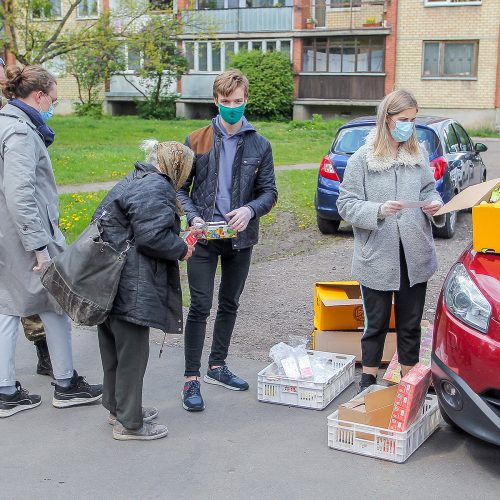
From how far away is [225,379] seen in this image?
518 cm

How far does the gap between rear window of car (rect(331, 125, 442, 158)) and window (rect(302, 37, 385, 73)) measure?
23135mm

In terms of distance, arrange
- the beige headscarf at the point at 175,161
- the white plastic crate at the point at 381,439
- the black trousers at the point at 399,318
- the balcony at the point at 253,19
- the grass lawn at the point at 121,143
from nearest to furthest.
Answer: the white plastic crate at the point at 381,439
the beige headscarf at the point at 175,161
the black trousers at the point at 399,318
the grass lawn at the point at 121,143
the balcony at the point at 253,19

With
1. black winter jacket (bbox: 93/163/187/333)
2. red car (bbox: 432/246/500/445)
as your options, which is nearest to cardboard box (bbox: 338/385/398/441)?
red car (bbox: 432/246/500/445)

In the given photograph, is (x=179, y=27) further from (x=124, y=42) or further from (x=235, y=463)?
(x=235, y=463)

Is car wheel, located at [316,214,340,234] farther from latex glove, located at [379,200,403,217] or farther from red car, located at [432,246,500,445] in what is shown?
red car, located at [432,246,500,445]

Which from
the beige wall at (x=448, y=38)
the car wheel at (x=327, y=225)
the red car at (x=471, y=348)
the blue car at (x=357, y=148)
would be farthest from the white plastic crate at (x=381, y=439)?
the beige wall at (x=448, y=38)

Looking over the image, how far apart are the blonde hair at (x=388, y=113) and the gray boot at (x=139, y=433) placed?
81.0 inches

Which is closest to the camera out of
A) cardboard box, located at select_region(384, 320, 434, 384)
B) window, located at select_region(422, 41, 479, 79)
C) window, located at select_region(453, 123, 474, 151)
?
cardboard box, located at select_region(384, 320, 434, 384)

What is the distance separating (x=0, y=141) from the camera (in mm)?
4574

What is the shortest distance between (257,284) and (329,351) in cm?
245

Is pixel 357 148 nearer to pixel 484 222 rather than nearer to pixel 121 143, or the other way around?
pixel 484 222

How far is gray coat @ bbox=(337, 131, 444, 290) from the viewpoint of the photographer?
4543mm

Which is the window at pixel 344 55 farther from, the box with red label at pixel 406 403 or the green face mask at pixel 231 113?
the box with red label at pixel 406 403

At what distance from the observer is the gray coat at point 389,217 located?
454cm
